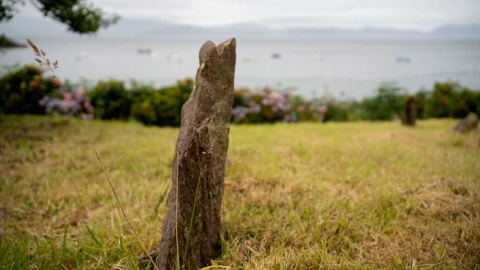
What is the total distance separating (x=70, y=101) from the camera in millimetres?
7785

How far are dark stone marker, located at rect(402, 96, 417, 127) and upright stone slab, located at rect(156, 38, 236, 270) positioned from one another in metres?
6.64

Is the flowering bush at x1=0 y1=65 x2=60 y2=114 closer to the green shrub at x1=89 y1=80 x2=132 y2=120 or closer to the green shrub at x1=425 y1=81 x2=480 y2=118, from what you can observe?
the green shrub at x1=89 y1=80 x2=132 y2=120

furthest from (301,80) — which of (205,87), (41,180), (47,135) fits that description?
(205,87)

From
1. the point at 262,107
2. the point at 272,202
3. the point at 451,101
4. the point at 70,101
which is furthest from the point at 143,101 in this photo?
the point at 451,101

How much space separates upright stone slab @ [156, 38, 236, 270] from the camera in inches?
69.1

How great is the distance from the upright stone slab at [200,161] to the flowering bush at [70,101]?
6.74 m

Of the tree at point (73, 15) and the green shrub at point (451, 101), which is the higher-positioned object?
the tree at point (73, 15)

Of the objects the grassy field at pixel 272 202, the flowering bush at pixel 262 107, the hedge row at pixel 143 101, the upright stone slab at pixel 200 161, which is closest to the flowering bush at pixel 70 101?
the hedge row at pixel 143 101

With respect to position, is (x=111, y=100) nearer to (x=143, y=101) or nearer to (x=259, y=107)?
(x=143, y=101)

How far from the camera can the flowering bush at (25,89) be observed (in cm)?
794

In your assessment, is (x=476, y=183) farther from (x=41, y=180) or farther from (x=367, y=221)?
(x=41, y=180)

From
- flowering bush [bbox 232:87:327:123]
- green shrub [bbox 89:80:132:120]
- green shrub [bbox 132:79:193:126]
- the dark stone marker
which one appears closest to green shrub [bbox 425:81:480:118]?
the dark stone marker

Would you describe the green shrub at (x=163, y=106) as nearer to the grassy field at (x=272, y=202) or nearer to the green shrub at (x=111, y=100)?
the green shrub at (x=111, y=100)

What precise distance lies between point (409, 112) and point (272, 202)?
600 centimetres
